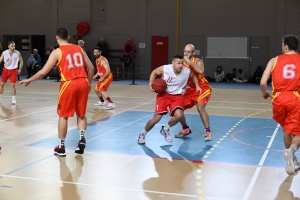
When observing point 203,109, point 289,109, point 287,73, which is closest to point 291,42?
point 287,73

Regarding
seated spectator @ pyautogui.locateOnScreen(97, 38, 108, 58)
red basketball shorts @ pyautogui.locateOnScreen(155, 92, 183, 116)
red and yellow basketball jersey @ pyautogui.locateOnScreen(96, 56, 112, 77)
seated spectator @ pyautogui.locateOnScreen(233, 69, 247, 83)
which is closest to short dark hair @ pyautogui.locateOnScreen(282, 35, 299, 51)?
red basketball shorts @ pyautogui.locateOnScreen(155, 92, 183, 116)

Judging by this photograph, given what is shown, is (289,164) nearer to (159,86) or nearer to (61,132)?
(159,86)

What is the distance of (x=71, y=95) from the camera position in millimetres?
6547

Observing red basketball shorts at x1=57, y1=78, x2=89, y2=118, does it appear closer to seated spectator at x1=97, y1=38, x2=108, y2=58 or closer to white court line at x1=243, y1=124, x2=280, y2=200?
white court line at x1=243, y1=124, x2=280, y2=200

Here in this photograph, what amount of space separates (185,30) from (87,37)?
5.88m

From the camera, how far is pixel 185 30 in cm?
2406

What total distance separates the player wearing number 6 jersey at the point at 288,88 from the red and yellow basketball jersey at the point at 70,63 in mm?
2724

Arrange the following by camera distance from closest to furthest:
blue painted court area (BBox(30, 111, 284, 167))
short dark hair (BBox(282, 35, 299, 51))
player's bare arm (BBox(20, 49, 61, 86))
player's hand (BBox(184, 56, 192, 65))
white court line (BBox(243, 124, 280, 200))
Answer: white court line (BBox(243, 124, 280, 200)) → short dark hair (BBox(282, 35, 299, 51)) → player's bare arm (BBox(20, 49, 61, 86)) → blue painted court area (BBox(30, 111, 284, 167)) → player's hand (BBox(184, 56, 192, 65))

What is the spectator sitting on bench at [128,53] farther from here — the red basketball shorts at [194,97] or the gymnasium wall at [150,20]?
the red basketball shorts at [194,97]

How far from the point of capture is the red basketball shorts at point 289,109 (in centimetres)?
554

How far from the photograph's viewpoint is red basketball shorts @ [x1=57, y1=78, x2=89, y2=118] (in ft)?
21.4

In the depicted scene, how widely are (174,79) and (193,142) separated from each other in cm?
129

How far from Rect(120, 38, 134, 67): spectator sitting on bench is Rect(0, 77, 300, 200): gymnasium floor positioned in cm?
1340

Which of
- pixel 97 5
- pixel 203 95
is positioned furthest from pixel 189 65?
pixel 97 5
